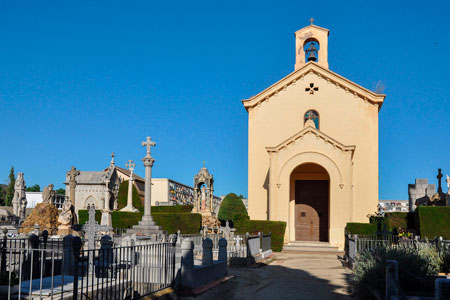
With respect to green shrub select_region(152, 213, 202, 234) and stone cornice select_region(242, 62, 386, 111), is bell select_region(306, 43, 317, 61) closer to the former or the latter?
stone cornice select_region(242, 62, 386, 111)

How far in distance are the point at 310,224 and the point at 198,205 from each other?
31.1 feet

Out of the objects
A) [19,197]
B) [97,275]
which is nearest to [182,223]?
[97,275]

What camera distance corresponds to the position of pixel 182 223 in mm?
29281

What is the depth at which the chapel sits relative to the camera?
84.3 ft

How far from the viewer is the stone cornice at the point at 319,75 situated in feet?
92.1

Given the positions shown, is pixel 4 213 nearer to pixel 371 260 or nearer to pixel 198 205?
pixel 198 205

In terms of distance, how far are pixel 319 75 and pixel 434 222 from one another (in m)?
11.4

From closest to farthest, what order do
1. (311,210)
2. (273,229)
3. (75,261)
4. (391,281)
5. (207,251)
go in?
1. (75,261)
2. (391,281)
3. (207,251)
4. (273,229)
5. (311,210)

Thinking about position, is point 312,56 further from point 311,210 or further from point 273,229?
point 273,229

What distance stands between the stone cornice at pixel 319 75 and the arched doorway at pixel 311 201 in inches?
211

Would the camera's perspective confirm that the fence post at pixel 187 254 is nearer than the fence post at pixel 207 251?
Yes

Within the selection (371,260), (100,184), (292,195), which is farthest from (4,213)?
(371,260)

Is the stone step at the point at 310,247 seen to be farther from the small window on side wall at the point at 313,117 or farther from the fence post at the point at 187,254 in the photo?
the fence post at the point at 187,254

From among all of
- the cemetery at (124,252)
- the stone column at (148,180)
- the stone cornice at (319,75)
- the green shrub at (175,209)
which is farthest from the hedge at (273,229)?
the green shrub at (175,209)
